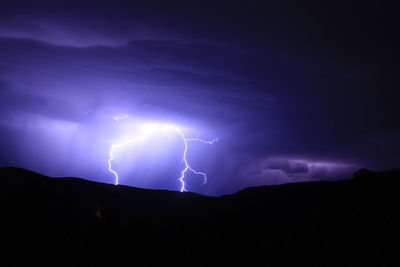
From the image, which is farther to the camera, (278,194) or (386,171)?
(386,171)

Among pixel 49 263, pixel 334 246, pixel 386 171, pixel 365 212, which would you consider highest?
pixel 386 171

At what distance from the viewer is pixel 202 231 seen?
46.3m

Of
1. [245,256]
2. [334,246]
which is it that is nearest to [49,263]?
[245,256]

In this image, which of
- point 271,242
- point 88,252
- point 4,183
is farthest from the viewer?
point 4,183

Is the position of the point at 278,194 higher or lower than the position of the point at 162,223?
higher

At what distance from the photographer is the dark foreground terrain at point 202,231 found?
28.7 m

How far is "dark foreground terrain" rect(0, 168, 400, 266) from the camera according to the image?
94.1 ft

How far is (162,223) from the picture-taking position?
48844 mm

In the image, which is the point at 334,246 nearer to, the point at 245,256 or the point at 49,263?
the point at 245,256

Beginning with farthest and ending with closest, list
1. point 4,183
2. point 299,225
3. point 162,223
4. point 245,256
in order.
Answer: point 4,183, point 162,223, point 299,225, point 245,256

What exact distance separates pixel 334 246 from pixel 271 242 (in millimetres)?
7012

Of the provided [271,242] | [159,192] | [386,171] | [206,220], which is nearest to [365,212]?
[271,242]

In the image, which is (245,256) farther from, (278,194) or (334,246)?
(278,194)

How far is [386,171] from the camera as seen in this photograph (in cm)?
7044
